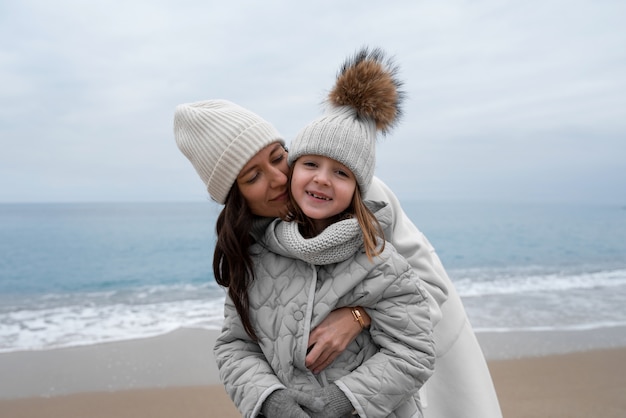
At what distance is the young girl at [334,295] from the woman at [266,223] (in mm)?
58

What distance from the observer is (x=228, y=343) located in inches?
69.7

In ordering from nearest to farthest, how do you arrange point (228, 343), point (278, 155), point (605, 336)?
point (228, 343) → point (278, 155) → point (605, 336)

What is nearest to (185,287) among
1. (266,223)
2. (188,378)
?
(188,378)

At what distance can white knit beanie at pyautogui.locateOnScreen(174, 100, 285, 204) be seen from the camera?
1.80 meters

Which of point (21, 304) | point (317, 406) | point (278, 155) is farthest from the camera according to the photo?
point (21, 304)

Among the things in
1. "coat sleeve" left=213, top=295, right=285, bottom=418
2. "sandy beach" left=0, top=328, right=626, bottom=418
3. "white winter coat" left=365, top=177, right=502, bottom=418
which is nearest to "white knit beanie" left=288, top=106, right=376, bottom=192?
"white winter coat" left=365, top=177, right=502, bottom=418

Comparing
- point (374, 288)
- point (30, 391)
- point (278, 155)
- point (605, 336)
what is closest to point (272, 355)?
point (374, 288)

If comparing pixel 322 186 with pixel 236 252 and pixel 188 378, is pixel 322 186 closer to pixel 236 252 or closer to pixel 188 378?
pixel 236 252

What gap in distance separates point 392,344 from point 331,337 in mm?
183

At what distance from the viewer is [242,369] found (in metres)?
1.64

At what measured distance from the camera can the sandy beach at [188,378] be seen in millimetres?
4383

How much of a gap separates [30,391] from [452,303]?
4.21 m

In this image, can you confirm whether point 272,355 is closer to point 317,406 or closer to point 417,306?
point 317,406

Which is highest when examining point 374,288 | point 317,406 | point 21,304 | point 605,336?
point 374,288
